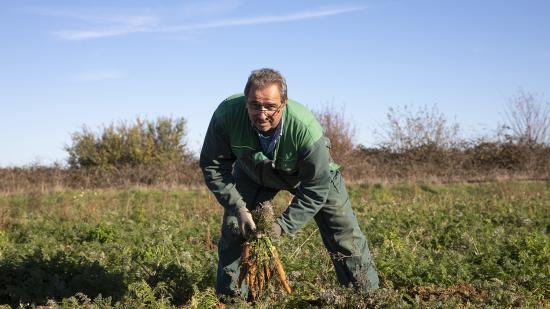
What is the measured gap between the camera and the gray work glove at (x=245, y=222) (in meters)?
4.17

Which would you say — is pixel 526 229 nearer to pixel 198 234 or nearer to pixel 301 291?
pixel 198 234

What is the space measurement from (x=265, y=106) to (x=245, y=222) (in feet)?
2.77

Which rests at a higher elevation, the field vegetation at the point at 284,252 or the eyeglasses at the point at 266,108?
the eyeglasses at the point at 266,108

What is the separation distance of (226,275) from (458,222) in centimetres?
495

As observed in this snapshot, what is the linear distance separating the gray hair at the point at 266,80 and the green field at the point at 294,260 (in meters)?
1.24

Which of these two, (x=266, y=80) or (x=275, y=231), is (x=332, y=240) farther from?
(x=266, y=80)

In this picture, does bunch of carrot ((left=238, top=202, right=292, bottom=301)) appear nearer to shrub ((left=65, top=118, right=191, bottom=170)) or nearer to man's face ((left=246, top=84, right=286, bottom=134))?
man's face ((left=246, top=84, right=286, bottom=134))

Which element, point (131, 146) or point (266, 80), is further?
point (131, 146)

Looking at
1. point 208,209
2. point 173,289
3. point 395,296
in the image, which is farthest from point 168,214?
point 395,296

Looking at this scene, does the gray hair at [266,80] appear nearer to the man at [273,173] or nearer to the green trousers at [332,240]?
the man at [273,173]

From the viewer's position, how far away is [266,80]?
3795mm

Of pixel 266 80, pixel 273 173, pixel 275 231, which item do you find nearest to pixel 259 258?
pixel 275 231

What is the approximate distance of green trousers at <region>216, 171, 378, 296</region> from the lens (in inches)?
176

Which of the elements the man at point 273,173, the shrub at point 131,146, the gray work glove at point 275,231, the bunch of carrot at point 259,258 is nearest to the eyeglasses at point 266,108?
the man at point 273,173
